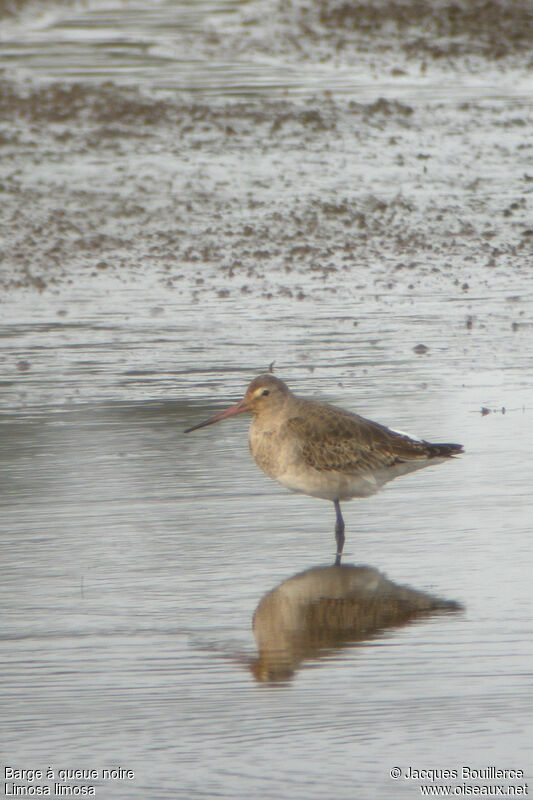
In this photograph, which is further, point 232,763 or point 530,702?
point 530,702

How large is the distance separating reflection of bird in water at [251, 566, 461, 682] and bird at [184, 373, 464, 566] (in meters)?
0.55

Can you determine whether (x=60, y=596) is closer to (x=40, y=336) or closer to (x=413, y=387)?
(x=413, y=387)

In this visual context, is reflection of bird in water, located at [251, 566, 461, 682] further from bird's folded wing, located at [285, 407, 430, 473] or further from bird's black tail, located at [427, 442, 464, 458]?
bird's black tail, located at [427, 442, 464, 458]

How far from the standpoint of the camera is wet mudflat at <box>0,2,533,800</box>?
6.22m

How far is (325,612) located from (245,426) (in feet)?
13.2

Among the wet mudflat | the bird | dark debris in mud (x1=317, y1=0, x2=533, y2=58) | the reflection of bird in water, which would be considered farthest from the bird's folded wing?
dark debris in mud (x1=317, y1=0, x2=533, y2=58)

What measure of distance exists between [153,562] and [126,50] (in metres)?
27.7

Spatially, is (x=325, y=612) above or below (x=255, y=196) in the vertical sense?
below

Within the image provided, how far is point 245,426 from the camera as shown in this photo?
1144 centimetres

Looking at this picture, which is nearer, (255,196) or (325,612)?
(325,612)

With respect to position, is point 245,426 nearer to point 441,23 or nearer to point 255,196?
point 255,196

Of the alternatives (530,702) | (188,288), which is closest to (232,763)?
(530,702)

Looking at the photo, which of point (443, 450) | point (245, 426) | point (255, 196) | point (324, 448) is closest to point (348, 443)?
point (324, 448)

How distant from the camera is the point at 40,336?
553 inches
